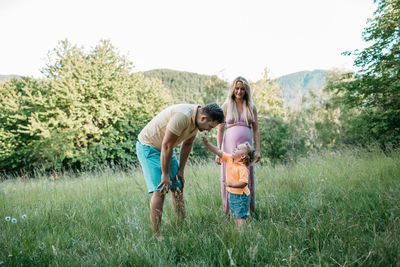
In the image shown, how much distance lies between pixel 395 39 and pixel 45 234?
8747mm

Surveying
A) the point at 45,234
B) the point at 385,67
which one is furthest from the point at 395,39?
the point at 45,234

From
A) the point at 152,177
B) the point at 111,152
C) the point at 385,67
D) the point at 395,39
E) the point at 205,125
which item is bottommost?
the point at 111,152

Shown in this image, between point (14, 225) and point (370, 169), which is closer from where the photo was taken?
point (14, 225)

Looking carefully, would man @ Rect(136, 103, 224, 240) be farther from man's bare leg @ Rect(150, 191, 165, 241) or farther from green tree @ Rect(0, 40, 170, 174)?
green tree @ Rect(0, 40, 170, 174)

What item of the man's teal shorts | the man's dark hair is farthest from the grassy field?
the man's dark hair

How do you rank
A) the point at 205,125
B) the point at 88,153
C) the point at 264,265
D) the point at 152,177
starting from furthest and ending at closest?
the point at 88,153
the point at 152,177
the point at 205,125
the point at 264,265

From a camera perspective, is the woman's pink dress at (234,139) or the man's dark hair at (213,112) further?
the woman's pink dress at (234,139)

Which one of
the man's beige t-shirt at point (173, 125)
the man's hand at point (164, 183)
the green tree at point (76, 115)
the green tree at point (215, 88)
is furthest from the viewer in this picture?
the green tree at point (215, 88)

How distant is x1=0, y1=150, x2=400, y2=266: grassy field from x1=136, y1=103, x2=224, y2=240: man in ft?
0.81

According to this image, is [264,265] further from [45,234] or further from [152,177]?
[45,234]

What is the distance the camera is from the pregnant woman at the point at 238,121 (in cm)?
312

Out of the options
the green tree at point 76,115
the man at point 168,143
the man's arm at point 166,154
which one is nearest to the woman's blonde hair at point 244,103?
the man at point 168,143

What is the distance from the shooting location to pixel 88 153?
37.1ft

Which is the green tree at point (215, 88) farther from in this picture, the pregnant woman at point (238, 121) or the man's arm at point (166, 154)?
the man's arm at point (166, 154)
